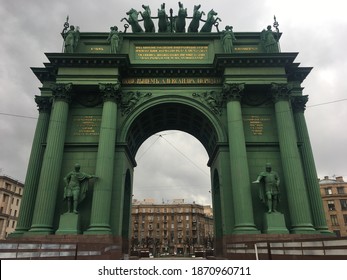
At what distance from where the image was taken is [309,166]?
71.1 feet

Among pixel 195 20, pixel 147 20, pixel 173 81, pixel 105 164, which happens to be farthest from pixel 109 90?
pixel 195 20

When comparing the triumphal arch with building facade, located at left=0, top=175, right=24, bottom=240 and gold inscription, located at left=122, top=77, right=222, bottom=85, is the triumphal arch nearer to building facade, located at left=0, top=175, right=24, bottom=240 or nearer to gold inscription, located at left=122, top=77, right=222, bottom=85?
gold inscription, located at left=122, top=77, right=222, bottom=85

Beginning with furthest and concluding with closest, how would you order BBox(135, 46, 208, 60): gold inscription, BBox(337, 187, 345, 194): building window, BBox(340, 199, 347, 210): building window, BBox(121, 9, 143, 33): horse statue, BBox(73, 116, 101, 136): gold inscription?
BBox(337, 187, 345, 194): building window
BBox(340, 199, 347, 210): building window
BBox(121, 9, 143, 33): horse statue
BBox(135, 46, 208, 60): gold inscription
BBox(73, 116, 101, 136): gold inscription

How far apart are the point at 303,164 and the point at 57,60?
2110 centimetres

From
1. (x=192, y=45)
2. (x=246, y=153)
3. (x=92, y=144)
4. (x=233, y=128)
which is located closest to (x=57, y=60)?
(x=92, y=144)

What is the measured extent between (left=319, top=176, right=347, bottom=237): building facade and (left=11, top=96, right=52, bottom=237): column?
74.4 meters

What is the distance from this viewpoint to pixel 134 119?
22.5 m

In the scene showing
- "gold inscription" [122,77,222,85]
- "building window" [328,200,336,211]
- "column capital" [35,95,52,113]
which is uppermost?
"gold inscription" [122,77,222,85]

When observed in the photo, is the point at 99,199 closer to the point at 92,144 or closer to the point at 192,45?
the point at 92,144

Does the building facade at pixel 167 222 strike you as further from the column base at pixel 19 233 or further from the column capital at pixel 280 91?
the column capital at pixel 280 91

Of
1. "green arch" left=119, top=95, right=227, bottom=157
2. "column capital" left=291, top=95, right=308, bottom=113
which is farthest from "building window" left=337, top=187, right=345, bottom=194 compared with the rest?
"green arch" left=119, top=95, right=227, bottom=157

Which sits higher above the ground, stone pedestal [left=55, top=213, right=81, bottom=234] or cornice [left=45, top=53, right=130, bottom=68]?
cornice [left=45, top=53, right=130, bottom=68]

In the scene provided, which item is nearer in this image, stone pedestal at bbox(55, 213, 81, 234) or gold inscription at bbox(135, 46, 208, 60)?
stone pedestal at bbox(55, 213, 81, 234)

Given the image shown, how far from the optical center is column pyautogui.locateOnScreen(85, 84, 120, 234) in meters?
18.3
